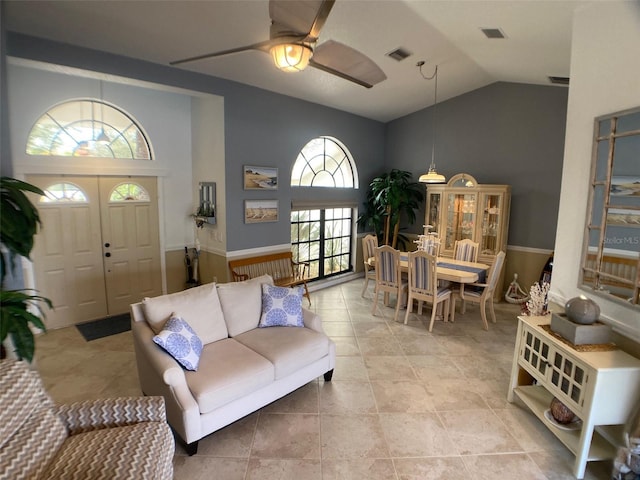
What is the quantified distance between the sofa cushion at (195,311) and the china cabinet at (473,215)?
4148 mm

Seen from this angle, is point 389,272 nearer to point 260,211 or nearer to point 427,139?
point 260,211

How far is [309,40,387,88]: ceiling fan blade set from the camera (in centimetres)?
233

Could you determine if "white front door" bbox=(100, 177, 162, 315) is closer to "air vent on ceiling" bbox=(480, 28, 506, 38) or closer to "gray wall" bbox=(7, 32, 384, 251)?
"gray wall" bbox=(7, 32, 384, 251)

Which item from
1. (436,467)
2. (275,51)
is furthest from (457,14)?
(436,467)

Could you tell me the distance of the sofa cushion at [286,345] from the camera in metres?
2.66

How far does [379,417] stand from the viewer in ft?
8.75

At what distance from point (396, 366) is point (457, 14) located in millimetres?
3367

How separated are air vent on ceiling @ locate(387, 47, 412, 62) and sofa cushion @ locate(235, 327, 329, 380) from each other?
10.6 ft

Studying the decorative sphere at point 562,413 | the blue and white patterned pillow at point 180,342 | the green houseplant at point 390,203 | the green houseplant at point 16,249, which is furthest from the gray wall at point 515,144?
the green houseplant at point 16,249

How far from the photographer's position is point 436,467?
87.0 inches

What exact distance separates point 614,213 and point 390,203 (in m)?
3.82

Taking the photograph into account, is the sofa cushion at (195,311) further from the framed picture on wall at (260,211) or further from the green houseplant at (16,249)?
the framed picture on wall at (260,211)

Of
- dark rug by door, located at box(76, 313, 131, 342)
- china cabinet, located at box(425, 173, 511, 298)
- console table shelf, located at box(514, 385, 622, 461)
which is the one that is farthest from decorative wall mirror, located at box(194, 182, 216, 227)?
console table shelf, located at box(514, 385, 622, 461)

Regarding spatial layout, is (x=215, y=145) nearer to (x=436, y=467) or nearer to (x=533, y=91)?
(x=436, y=467)
